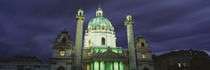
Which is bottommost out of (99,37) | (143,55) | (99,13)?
(143,55)

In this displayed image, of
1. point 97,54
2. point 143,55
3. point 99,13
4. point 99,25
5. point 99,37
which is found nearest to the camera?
point 97,54

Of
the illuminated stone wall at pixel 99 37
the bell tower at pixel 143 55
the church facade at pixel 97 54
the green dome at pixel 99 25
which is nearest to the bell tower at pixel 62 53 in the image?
the church facade at pixel 97 54

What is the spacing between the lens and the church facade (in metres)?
43.8

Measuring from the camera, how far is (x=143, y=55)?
168 feet

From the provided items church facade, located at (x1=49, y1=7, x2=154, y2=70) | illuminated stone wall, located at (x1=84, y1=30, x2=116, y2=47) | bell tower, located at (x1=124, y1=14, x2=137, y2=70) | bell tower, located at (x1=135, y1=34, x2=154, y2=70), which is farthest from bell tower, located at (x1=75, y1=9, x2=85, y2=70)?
bell tower, located at (x1=135, y1=34, x2=154, y2=70)

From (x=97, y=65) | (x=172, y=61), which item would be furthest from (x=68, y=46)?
(x=172, y=61)

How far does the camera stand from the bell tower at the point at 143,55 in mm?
49031

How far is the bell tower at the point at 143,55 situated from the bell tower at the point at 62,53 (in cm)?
2205

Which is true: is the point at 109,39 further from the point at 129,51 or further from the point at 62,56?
the point at 62,56

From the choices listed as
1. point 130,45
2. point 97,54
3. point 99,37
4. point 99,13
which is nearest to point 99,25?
point 99,37

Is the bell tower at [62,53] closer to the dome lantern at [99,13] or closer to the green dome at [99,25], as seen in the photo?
the green dome at [99,25]

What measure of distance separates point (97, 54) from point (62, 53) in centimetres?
1058

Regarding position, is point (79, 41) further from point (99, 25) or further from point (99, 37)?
point (99, 25)

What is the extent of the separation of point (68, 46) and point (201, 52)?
51.2 meters
